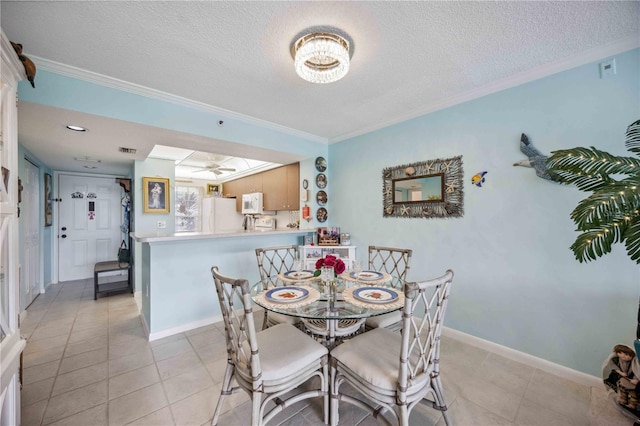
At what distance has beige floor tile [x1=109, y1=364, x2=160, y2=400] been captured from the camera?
71.0 inches

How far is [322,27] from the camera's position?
5.11ft

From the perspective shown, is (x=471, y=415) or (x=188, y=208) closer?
(x=471, y=415)

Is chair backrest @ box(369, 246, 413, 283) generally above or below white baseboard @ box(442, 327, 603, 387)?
above

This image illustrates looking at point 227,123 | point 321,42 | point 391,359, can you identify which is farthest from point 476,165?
point 227,123

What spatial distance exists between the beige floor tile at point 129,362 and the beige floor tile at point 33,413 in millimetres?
375

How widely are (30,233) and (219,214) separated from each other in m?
2.89

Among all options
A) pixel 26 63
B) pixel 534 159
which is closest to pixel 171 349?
pixel 26 63

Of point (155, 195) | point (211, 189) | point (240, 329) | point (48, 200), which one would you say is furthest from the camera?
point (211, 189)

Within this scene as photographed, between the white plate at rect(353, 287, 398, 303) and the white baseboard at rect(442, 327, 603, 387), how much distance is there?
1.31 m

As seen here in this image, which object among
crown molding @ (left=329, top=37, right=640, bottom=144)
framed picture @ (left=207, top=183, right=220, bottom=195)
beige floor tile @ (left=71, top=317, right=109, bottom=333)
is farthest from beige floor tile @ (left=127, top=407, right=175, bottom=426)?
framed picture @ (left=207, top=183, right=220, bottom=195)

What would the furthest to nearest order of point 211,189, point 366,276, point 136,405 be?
point 211,189, point 366,276, point 136,405

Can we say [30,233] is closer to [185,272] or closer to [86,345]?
[86,345]

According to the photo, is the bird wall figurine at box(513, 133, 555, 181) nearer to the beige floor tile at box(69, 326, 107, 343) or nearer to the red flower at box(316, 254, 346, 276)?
the red flower at box(316, 254, 346, 276)

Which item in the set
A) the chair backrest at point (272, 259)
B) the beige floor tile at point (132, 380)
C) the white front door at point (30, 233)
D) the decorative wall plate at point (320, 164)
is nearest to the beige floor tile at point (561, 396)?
the chair backrest at point (272, 259)
